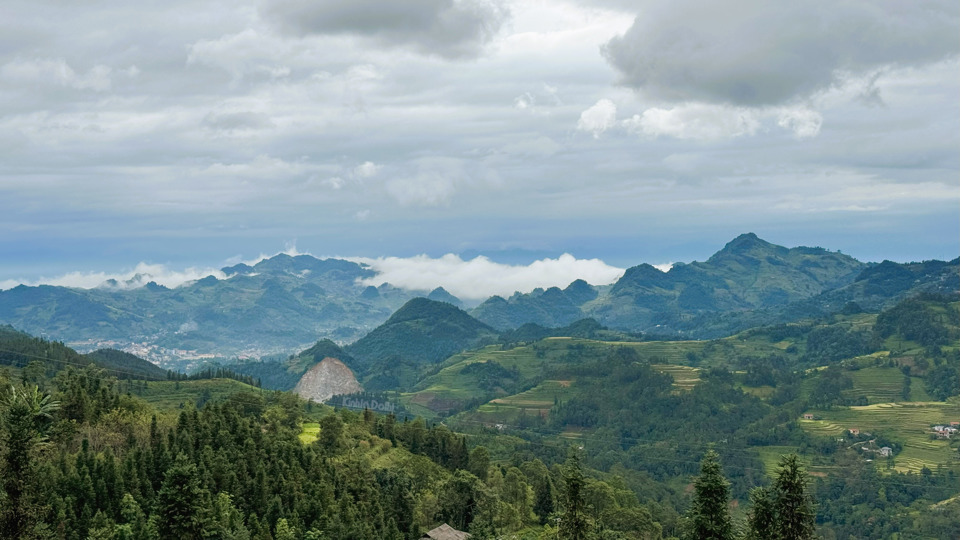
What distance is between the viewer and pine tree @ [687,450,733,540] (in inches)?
2650

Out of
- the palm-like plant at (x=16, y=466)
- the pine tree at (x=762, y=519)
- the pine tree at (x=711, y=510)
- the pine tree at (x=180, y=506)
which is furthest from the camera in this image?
the pine tree at (x=180, y=506)

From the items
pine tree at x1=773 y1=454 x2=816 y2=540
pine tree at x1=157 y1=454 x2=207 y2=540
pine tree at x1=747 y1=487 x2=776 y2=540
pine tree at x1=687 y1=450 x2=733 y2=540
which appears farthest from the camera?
pine tree at x1=157 y1=454 x2=207 y2=540

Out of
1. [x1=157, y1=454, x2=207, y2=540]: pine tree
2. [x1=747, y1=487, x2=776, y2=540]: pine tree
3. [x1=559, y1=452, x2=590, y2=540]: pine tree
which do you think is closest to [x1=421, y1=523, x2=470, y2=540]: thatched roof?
[x1=559, y1=452, x2=590, y2=540]: pine tree

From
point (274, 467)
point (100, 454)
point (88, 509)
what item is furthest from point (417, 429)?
point (88, 509)

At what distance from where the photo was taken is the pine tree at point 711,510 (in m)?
67.3

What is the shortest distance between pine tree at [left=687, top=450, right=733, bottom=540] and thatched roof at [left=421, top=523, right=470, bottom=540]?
44.3m

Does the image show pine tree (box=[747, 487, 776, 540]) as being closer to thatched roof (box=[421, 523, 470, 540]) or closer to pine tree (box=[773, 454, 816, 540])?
pine tree (box=[773, 454, 816, 540])

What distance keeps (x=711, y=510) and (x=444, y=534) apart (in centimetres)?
4897

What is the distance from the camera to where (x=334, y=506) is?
107688 millimetres

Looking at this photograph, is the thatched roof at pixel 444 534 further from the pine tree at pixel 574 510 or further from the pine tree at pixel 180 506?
the pine tree at pixel 180 506

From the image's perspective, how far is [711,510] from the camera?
222 ft

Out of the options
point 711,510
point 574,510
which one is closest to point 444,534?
point 574,510

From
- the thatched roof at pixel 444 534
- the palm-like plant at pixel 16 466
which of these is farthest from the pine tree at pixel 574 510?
the palm-like plant at pixel 16 466

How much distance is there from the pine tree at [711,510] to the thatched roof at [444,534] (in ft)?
145
